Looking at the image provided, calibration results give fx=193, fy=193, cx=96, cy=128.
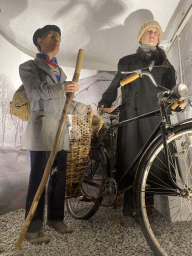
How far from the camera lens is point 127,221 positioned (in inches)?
52.5

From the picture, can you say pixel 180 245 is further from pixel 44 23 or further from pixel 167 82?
pixel 44 23

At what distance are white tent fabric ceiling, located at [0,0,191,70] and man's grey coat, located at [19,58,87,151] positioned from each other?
0.38 feet

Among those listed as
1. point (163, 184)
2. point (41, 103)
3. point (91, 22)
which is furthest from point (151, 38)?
point (163, 184)

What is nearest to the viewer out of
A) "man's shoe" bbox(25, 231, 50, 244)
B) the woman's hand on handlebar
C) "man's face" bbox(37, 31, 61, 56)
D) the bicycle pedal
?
"man's shoe" bbox(25, 231, 50, 244)

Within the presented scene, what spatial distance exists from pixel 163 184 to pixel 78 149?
63cm

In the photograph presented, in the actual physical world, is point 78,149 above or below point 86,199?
above

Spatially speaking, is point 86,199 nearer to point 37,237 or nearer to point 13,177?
point 37,237

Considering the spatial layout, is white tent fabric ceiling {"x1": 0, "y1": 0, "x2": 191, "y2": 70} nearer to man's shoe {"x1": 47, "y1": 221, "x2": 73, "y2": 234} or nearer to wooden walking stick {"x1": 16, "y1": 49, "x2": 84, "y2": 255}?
wooden walking stick {"x1": 16, "y1": 49, "x2": 84, "y2": 255}

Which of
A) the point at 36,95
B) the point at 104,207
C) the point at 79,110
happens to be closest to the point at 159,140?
the point at 79,110

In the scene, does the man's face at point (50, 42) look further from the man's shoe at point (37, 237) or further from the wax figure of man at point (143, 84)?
the man's shoe at point (37, 237)

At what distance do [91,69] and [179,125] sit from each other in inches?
26.0

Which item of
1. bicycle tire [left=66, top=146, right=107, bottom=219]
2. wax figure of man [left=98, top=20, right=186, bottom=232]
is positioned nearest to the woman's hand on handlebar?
wax figure of man [left=98, top=20, right=186, bottom=232]

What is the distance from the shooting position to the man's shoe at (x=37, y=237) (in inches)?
43.8

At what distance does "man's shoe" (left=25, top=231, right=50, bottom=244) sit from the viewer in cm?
111
